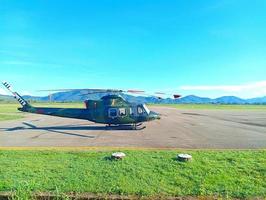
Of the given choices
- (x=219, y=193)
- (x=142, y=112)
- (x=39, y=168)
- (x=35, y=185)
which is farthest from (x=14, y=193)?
(x=142, y=112)

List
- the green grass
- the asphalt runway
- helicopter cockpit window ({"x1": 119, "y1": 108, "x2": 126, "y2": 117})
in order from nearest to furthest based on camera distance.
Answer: the green grass, the asphalt runway, helicopter cockpit window ({"x1": 119, "y1": 108, "x2": 126, "y2": 117})

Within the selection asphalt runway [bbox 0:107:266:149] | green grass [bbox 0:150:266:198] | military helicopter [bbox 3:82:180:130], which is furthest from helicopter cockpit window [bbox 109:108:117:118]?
green grass [bbox 0:150:266:198]

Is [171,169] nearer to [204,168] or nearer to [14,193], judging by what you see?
[204,168]

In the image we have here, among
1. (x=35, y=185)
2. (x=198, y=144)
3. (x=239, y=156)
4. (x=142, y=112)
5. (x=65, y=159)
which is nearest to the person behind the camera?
(x=35, y=185)

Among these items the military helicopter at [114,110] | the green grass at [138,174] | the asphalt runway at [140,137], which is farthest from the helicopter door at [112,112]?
the green grass at [138,174]

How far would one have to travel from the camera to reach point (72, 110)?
838 inches

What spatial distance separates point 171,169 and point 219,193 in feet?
6.08

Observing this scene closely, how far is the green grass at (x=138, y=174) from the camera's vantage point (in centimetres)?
698

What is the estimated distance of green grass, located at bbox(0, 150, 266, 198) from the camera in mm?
6977

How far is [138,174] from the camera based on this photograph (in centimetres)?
802

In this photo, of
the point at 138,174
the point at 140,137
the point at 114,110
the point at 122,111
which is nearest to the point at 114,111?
the point at 114,110

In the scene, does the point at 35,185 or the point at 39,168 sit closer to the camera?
the point at 35,185

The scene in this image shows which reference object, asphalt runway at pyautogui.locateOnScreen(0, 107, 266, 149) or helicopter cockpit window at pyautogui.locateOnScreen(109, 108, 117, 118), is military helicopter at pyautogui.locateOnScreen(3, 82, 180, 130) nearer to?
helicopter cockpit window at pyautogui.locateOnScreen(109, 108, 117, 118)

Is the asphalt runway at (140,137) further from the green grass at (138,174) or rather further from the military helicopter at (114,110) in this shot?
the green grass at (138,174)
